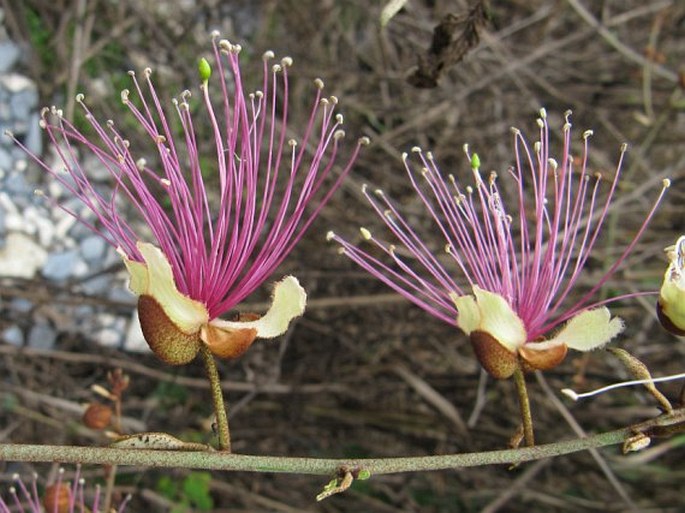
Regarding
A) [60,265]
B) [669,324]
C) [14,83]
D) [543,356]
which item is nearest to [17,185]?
[60,265]

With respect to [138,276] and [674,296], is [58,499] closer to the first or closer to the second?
[138,276]

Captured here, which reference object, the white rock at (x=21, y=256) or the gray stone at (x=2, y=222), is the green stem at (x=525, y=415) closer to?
the white rock at (x=21, y=256)

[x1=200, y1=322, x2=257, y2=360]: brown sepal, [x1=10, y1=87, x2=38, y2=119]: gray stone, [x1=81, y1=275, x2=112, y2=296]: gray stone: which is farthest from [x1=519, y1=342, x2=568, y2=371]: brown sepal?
[x1=10, y1=87, x2=38, y2=119]: gray stone

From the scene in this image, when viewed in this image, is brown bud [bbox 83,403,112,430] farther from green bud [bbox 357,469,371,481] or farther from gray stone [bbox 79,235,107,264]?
gray stone [bbox 79,235,107,264]

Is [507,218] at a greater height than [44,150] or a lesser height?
greater

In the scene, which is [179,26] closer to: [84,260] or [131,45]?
[131,45]

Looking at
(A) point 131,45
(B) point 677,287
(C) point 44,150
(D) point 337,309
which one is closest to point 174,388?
(D) point 337,309
